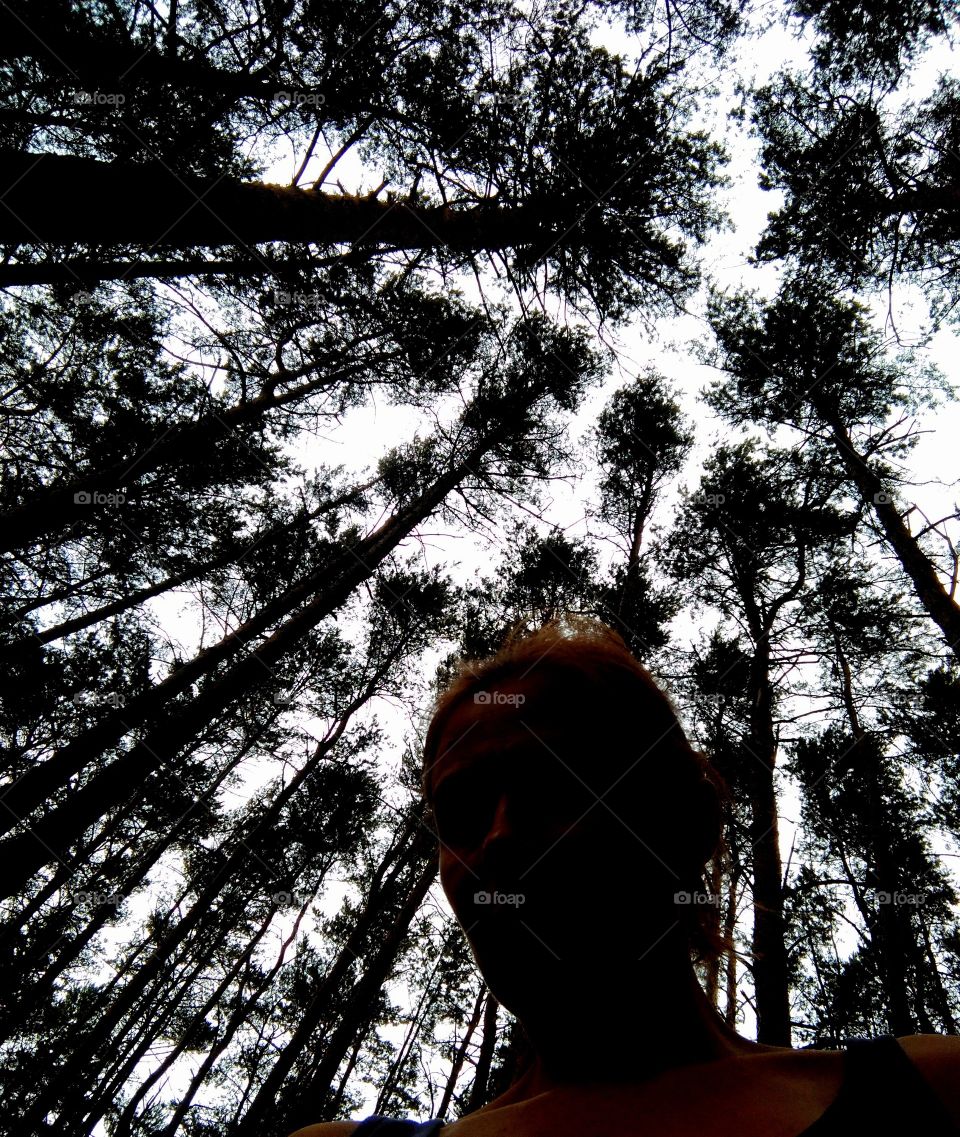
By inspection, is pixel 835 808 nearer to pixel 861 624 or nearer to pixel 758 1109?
pixel 861 624

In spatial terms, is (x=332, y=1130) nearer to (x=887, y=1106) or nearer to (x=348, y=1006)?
(x=887, y=1106)

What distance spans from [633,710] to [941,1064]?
723mm

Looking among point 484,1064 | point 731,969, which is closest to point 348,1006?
point 484,1064

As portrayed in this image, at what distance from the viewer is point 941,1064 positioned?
31.0 inches

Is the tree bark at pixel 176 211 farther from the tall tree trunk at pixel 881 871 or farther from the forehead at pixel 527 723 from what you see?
the tall tree trunk at pixel 881 871

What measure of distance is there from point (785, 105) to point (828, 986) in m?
14.3

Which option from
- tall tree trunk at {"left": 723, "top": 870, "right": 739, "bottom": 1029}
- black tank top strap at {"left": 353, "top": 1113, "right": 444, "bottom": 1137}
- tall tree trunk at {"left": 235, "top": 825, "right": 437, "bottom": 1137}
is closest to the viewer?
black tank top strap at {"left": 353, "top": 1113, "right": 444, "bottom": 1137}

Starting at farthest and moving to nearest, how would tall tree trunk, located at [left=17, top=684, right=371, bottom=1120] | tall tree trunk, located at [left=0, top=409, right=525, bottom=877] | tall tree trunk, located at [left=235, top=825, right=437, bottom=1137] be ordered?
tall tree trunk, located at [left=17, top=684, right=371, bottom=1120]
tall tree trunk, located at [left=235, top=825, right=437, bottom=1137]
tall tree trunk, located at [left=0, top=409, right=525, bottom=877]

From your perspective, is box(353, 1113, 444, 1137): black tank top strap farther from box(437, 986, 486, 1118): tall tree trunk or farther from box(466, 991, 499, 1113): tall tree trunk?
Answer: box(437, 986, 486, 1118): tall tree trunk

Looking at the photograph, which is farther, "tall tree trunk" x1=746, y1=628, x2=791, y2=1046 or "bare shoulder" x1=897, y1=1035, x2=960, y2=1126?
"tall tree trunk" x1=746, y1=628, x2=791, y2=1046

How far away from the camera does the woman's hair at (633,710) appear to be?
1.21 m

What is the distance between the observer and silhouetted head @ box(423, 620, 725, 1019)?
38.5 inches

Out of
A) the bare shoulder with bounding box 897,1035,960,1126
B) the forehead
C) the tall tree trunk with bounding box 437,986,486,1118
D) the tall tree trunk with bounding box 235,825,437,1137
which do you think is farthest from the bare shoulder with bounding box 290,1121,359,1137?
the tall tree trunk with bounding box 437,986,486,1118

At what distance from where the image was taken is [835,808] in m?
8.52
